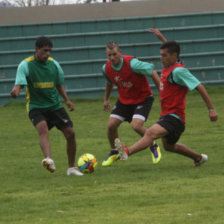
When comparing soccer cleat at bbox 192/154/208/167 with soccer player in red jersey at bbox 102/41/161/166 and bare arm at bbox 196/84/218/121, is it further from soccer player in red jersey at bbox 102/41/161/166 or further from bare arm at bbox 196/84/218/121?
bare arm at bbox 196/84/218/121

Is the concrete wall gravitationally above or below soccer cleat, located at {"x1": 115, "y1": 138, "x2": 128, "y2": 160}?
above

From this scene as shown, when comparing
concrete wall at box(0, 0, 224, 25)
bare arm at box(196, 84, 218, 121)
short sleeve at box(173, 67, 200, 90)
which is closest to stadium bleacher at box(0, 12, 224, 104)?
concrete wall at box(0, 0, 224, 25)

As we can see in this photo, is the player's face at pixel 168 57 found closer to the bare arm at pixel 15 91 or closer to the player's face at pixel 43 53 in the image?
the player's face at pixel 43 53

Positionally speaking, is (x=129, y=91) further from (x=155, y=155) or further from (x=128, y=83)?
(x=155, y=155)

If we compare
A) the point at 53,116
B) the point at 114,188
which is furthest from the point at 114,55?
the point at 114,188

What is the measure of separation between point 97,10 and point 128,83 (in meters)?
12.8

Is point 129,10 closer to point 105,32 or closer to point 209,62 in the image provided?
point 105,32

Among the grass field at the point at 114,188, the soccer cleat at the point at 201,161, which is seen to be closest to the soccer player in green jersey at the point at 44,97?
the grass field at the point at 114,188

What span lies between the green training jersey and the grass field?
925mm

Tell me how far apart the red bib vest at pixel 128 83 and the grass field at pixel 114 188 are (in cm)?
92

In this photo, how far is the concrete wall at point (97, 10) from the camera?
21.1 metres

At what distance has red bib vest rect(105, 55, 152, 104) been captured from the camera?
8.77m

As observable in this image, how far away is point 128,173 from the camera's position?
801 cm

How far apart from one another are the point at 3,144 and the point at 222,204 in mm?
6618
